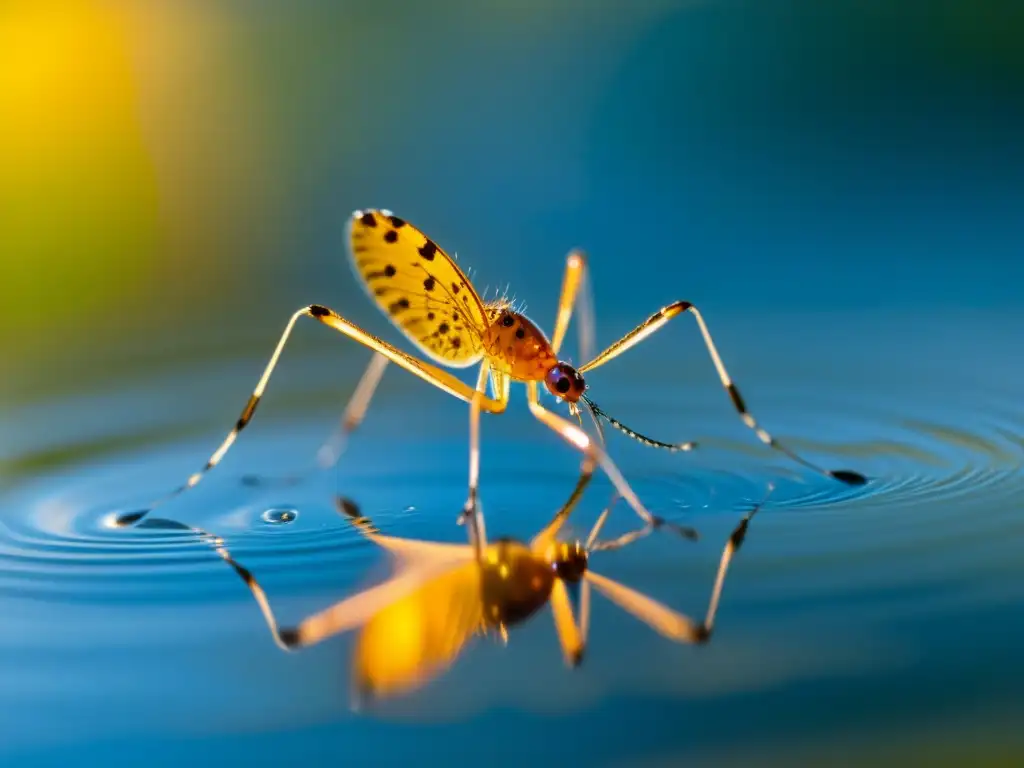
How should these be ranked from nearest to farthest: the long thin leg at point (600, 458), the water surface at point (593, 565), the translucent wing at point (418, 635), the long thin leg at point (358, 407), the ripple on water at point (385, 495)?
the water surface at point (593, 565)
the translucent wing at point (418, 635)
the ripple on water at point (385, 495)
the long thin leg at point (600, 458)
the long thin leg at point (358, 407)

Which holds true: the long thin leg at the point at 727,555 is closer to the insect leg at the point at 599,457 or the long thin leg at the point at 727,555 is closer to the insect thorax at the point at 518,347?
the insect leg at the point at 599,457

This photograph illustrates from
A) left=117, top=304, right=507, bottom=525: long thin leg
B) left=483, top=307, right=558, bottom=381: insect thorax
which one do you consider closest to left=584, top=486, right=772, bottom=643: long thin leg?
left=117, top=304, right=507, bottom=525: long thin leg

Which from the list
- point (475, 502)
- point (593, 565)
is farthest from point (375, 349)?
point (593, 565)

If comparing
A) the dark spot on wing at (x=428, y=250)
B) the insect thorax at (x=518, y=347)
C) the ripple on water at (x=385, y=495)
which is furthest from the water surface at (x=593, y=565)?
the dark spot on wing at (x=428, y=250)

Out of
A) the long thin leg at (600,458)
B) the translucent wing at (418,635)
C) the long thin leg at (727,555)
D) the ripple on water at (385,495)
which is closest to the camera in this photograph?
the translucent wing at (418,635)

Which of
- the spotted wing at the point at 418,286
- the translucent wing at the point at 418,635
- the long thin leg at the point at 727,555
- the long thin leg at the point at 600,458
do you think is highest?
the spotted wing at the point at 418,286

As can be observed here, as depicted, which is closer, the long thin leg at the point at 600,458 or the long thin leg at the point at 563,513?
the long thin leg at the point at 563,513

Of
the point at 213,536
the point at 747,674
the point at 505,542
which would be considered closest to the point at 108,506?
the point at 213,536
